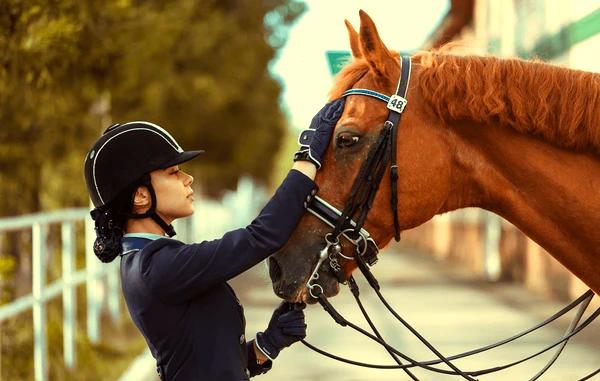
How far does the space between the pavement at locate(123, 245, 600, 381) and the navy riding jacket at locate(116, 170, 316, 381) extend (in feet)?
10.1

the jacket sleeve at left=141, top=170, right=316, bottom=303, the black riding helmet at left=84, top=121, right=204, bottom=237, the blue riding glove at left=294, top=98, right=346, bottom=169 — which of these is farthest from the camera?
the blue riding glove at left=294, top=98, right=346, bottom=169

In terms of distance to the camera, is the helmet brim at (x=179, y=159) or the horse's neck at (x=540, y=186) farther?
the horse's neck at (x=540, y=186)

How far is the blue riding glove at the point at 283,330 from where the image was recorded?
3.31 metres

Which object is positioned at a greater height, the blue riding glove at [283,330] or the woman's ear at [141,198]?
the woman's ear at [141,198]

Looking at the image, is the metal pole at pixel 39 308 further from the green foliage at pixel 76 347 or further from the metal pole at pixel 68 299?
the metal pole at pixel 68 299

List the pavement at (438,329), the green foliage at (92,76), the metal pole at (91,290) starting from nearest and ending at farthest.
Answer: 1. the green foliage at (92,76)
2. the pavement at (438,329)
3. the metal pole at (91,290)

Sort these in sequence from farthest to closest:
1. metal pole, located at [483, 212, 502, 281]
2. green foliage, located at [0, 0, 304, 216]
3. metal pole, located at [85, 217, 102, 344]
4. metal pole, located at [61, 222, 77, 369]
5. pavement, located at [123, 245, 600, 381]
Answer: metal pole, located at [483, 212, 502, 281], metal pole, located at [85, 217, 102, 344], pavement, located at [123, 245, 600, 381], metal pole, located at [61, 222, 77, 369], green foliage, located at [0, 0, 304, 216]

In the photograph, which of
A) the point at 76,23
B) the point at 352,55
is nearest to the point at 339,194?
the point at 352,55

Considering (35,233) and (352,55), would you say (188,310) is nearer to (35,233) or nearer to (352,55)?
(352,55)

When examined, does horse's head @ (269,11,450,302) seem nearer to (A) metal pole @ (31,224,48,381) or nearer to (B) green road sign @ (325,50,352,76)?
(B) green road sign @ (325,50,352,76)

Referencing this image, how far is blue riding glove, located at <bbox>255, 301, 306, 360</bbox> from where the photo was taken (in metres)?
3.31

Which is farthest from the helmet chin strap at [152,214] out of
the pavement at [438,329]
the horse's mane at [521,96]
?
the pavement at [438,329]

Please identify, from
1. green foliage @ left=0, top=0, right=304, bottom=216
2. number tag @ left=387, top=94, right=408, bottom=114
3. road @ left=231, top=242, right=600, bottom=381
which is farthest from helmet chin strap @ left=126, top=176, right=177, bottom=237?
road @ left=231, top=242, right=600, bottom=381

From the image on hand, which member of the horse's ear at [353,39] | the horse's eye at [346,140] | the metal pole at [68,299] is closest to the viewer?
the horse's eye at [346,140]
